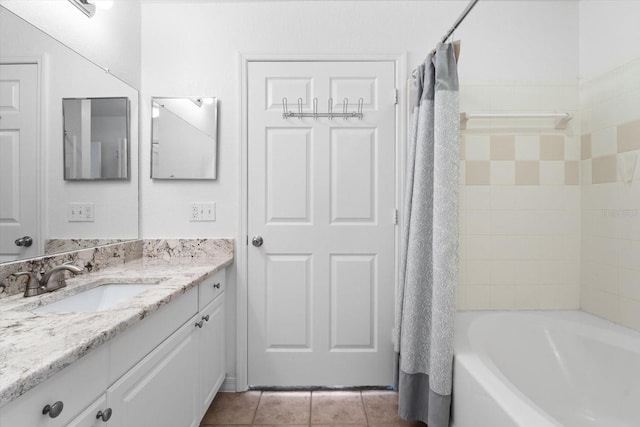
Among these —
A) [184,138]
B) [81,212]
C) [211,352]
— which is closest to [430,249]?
[211,352]

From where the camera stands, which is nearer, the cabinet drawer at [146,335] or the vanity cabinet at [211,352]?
the cabinet drawer at [146,335]

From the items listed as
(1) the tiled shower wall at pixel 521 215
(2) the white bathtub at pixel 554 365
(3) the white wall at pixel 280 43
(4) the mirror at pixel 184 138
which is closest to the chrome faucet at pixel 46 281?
(3) the white wall at pixel 280 43

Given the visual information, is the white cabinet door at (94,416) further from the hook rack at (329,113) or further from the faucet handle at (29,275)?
the hook rack at (329,113)

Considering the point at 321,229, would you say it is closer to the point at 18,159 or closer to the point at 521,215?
the point at 521,215

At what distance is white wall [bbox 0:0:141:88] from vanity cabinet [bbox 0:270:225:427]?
4.39 ft

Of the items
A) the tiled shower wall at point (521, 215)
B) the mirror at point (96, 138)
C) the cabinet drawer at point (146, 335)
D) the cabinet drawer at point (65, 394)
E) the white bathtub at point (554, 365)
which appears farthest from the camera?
the tiled shower wall at point (521, 215)

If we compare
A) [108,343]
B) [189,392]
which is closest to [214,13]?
[108,343]

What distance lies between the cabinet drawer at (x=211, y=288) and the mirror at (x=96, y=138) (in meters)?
0.81

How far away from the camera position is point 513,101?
1.85m

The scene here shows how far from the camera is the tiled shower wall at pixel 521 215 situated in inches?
A: 71.5

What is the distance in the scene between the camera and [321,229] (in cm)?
188

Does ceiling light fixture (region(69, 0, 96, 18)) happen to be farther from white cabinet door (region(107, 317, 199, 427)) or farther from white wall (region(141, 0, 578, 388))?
white cabinet door (region(107, 317, 199, 427))

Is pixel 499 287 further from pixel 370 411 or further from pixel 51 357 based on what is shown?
pixel 51 357

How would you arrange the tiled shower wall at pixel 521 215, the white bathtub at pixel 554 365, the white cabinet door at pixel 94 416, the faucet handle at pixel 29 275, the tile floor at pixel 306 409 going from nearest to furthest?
the white cabinet door at pixel 94 416, the faucet handle at pixel 29 275, the white bathtub at pixel 554 365, the tile floor at pixel 306 409, the tiled shower wall at pixel 521 215
